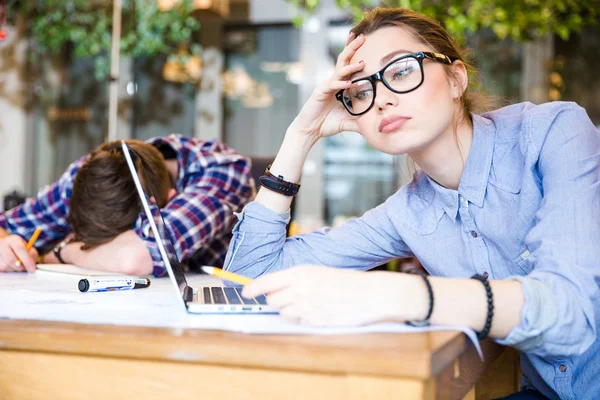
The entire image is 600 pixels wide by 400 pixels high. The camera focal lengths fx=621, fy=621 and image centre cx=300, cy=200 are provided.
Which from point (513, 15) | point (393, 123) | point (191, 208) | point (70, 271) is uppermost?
point (513, 15)

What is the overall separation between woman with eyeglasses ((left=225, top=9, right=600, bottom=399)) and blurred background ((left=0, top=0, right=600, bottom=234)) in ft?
9.47

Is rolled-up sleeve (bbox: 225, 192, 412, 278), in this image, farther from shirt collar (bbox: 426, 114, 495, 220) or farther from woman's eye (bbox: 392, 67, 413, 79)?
woman's eye (bbox: 392, 67, 413, 79)

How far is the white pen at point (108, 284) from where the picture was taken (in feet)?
3.57

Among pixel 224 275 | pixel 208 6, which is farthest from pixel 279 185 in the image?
pixel 208 6

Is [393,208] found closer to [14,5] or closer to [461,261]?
[461,261]

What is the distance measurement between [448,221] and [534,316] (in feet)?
1.31

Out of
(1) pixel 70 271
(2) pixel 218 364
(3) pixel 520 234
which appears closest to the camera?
(2) pixel 218 364

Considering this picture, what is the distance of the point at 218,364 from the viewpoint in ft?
2.11

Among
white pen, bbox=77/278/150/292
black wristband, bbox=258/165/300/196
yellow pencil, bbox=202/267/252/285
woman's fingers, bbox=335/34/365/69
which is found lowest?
white pen, bbox=77/278/150/292

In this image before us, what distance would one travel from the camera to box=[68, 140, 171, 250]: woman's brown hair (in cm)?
152

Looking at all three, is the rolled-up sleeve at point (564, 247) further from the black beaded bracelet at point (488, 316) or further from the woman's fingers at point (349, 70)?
the woman's fingers at point (349, 70)

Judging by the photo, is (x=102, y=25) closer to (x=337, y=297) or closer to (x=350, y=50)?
(x=350, y=50)

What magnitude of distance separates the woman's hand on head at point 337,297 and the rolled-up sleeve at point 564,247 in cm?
17

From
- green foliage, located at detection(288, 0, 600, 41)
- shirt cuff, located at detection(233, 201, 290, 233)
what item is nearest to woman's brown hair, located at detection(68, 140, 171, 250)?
shirt cuff, located at detection(233, 201, 290, 233)
